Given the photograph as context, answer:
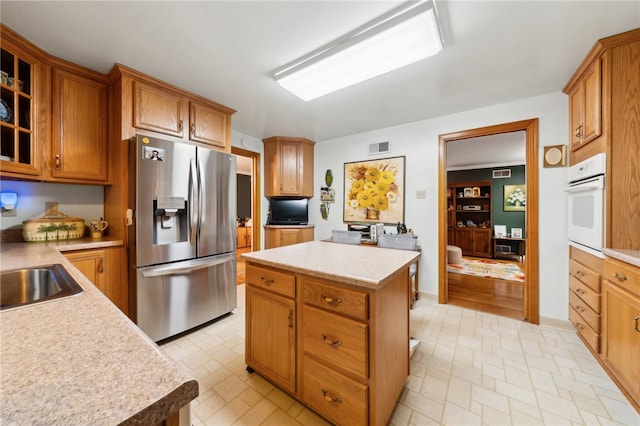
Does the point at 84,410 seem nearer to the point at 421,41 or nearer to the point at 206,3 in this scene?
the point at 206,3

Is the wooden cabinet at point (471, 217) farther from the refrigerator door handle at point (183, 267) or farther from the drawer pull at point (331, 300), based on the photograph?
the drawer pull at point (331, 300)

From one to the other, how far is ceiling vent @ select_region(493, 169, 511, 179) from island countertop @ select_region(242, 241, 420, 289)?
601 centimetres

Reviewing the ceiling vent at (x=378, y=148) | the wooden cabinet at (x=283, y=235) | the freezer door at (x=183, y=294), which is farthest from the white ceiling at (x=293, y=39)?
the wooden cabinet at (x=283, y=235)

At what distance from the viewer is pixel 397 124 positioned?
10.9ft

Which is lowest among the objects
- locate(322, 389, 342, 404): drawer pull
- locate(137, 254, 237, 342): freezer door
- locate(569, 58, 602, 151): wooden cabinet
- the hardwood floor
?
the hardwood floor

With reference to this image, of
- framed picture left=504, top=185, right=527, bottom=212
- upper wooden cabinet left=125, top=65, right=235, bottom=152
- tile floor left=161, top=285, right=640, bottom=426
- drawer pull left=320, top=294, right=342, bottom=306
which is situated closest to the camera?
drawer pull left=320, top=294, right=342, bottom=306

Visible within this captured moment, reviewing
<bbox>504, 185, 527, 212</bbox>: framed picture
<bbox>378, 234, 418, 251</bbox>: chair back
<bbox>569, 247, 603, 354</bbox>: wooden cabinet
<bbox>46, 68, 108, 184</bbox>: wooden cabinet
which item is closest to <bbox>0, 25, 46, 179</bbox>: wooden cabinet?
<bbox>46, 68, 108, 184</bbox>: wooden cabinet

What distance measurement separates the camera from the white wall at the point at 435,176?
2.41m

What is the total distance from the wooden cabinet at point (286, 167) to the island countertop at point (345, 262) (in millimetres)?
2172

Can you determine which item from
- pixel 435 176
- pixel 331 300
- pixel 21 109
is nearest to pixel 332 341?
pixel 331 300

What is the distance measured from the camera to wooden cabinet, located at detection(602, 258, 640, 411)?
4.51 feet

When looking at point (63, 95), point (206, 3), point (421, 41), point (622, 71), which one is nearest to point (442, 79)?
point (421, 41)

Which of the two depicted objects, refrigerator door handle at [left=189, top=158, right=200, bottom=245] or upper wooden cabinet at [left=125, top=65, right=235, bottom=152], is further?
refrigerator door handle at [left=189, top=158, right=200, bottom=245]

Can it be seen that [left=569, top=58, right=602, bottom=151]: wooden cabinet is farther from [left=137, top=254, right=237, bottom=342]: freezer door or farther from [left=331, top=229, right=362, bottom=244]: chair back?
[left=137, top=254, right=237, bottom=342]: freezer door
